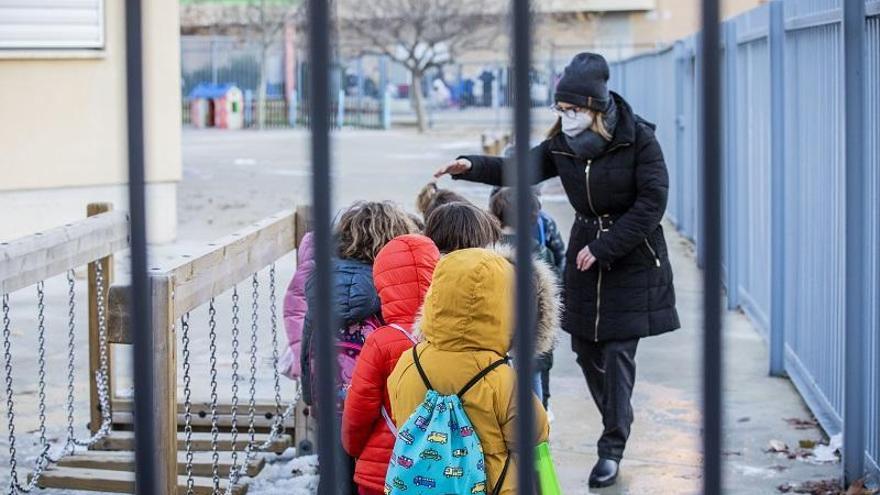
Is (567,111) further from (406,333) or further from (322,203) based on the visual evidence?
(322,203)

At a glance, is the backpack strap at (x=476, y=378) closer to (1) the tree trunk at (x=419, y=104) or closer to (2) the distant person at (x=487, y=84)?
(1) the tree trunk at (x=419, y=104)

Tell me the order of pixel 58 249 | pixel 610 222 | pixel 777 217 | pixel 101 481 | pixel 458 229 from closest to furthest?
pixel 458 229 < pixel 58 249 < pixel 101 481 < pixel 610 222 < pixel 777 217

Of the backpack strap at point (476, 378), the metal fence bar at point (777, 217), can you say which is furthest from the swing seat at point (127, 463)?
the metal fence bar at point (777, 217)

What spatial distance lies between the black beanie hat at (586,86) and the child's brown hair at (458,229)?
1.00 metres

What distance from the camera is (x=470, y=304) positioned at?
143 inches

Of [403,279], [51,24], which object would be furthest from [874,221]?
[51,24]

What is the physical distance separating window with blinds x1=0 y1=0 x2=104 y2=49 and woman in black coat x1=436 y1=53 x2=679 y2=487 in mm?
7956

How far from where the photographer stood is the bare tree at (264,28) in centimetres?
4050

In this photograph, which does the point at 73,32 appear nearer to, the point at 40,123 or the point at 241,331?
the point at 40,123

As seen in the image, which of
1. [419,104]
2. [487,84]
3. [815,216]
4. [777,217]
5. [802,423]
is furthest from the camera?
[487,84]

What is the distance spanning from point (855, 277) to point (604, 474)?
4.00 ft

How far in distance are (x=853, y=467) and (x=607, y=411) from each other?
94cm

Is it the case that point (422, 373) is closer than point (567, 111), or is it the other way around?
point (422, 373)

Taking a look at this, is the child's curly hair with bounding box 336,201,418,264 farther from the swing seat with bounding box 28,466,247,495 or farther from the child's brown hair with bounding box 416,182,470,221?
the swing seat with bounding box 28,466,247,495
